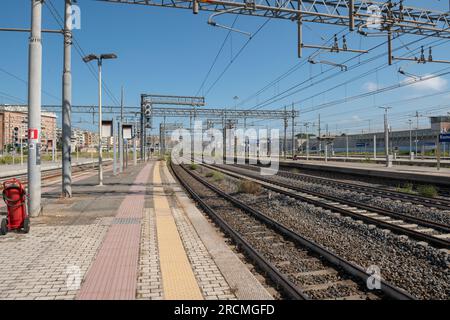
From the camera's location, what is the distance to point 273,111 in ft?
189

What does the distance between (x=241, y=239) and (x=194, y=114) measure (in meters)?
51.8

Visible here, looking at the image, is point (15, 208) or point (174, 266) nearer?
point (174, 266)

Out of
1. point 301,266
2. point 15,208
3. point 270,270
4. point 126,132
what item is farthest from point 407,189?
point 126,132

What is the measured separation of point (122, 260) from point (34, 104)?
5.40 meters

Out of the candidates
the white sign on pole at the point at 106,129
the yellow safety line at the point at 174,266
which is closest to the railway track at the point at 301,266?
the yellow safety line at the point at 174,266

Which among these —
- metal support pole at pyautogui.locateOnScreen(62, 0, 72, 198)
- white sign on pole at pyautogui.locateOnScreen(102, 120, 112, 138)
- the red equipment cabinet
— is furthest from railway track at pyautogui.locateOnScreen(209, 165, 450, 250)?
white sign on pole at pyautogui.locateOnScreen(102, 120, 112, 138)

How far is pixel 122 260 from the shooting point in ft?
19.3

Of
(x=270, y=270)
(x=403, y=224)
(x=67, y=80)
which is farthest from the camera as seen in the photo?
(x=67, y=80)

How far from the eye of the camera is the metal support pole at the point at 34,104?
9.27 m

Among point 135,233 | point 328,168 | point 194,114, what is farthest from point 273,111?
point 135,233

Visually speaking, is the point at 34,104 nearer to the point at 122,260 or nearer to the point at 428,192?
the point at 122,260

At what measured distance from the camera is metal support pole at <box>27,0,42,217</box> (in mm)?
9266

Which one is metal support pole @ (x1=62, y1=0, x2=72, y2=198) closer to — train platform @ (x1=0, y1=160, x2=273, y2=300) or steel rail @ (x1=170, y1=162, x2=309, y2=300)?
train platform @ (x1=0, y1=160, x2=273, y2=300)

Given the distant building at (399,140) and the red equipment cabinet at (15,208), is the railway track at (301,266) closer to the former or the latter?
the red equipment cabinet at (15,208)
